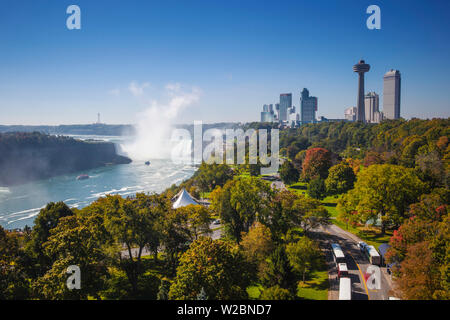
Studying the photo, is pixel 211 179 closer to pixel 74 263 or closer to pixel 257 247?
pixel 257 247

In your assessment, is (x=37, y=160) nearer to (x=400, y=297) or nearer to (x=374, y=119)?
(x=400, y=297)

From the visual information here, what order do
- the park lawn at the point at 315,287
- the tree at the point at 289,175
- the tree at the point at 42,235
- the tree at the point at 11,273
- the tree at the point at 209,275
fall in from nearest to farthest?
the tree at the point at 209,275 → the tree at the point at 11,273 → the park lawn at the point at 315,287 → the tree at the point at 42,235 → the tree at the point at 289,175

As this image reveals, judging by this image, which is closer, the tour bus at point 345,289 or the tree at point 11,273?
the tree at point 11,273

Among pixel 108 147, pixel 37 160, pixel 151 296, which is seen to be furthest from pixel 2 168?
pixel 151 296

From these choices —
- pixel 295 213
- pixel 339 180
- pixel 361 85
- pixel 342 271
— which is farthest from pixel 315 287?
pixel 361 85

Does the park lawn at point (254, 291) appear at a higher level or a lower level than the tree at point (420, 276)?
lower

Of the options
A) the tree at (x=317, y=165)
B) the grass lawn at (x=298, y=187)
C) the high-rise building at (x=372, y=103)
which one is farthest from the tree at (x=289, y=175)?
the high-rise building at (x=372, y=103)

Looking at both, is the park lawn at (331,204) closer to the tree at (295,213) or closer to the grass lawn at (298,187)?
the grass lawn at (298,187)
